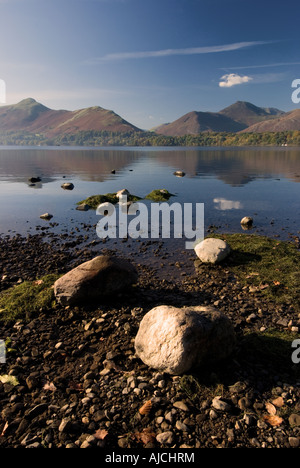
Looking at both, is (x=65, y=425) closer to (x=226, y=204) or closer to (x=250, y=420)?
A: (x=250, y=420)

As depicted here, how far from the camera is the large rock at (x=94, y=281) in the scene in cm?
1103

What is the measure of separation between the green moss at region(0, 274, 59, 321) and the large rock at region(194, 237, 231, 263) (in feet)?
26.9

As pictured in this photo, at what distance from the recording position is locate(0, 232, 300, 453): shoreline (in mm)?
5863

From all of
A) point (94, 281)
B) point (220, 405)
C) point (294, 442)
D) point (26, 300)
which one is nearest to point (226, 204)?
point (94, 281)

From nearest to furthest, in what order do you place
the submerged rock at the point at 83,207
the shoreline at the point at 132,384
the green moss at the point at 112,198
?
the shoreline at the point at 132,384, the submerged rock at the point at 83,207, the green moss at the point at 112,198

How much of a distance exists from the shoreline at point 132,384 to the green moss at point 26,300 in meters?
0.40

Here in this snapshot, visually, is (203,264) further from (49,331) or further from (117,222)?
(117,222)

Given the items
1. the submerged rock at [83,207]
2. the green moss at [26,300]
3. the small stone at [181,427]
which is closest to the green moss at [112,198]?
the submerged rock at [83,207]

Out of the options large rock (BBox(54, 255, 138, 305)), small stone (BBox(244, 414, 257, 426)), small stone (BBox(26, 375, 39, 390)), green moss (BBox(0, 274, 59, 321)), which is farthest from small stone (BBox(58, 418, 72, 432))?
green moss (BBox(0, 274, 59, 321))

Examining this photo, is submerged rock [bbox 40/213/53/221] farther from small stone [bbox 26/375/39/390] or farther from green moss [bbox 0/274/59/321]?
small stone [bbox 26/375/39/390]

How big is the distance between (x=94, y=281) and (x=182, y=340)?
5.13 meters

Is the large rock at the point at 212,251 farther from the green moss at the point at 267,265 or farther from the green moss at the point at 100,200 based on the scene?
the green moss at the point at 100,200
